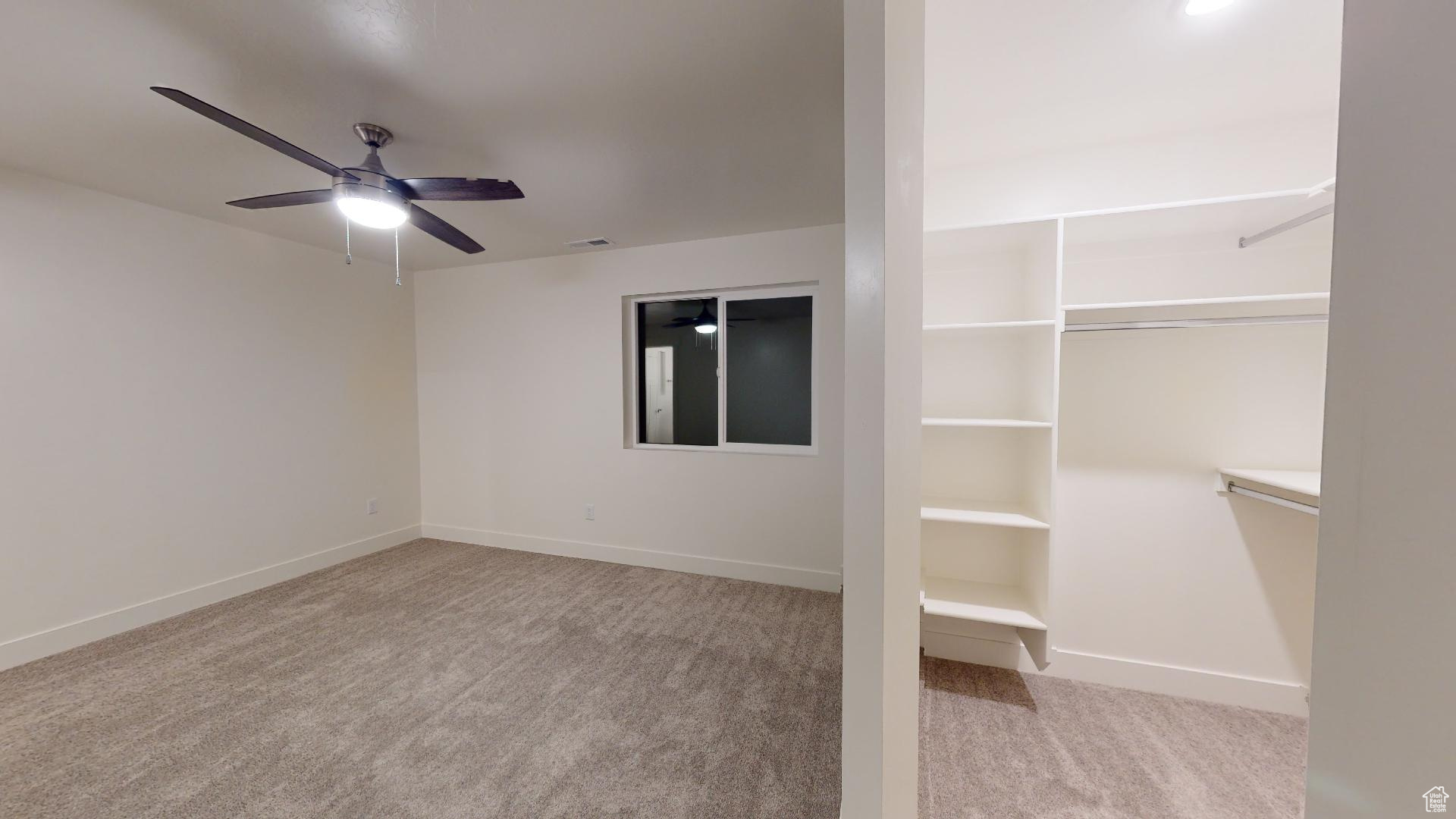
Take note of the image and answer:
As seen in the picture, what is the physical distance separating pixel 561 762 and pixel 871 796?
4.40 ft

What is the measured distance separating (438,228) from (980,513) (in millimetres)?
2898

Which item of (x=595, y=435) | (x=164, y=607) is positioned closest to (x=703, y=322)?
(x=595, y=435)

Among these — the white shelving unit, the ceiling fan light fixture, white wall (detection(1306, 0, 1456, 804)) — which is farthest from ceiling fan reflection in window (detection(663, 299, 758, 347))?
white wall (detection(1306, 0, 1456, 804))

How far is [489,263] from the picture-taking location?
4.00 metres

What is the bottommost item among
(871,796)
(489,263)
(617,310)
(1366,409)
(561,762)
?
(561,762)

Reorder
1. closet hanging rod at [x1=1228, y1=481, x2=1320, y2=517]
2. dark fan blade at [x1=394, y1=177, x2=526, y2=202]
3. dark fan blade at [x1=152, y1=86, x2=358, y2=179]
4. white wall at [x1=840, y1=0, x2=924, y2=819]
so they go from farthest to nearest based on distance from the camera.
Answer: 1. dark fan blade at [x1=394, y1=177, x2=526, y2=202]
2. closet hanging rod at [x1=1228, y1=481, x2=1320, y2=517]
3. dark fan blade at [x1=152, y1=86, x2=358, y2=179]
4. white wall at [x1=840, y1=0, x2=924, y2=819]

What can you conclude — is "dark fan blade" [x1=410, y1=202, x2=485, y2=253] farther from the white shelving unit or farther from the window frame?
the white shelving unit

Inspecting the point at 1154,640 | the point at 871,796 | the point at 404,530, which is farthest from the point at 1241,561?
the point at 404,530

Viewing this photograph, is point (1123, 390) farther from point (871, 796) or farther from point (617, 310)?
point (617, 310)

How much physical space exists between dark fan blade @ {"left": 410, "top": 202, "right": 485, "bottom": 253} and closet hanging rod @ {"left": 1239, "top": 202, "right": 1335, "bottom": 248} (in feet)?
11.0

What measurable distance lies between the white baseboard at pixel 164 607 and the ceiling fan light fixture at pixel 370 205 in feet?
9.15

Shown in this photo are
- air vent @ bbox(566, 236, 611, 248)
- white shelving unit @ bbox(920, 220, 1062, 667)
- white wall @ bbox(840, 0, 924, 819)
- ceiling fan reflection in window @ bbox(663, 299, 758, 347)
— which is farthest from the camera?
ceiling fan reflection in window @ bbox(663, 299, 758, 347)

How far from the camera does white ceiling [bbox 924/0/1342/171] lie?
139 cm

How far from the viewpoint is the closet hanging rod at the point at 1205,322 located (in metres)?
1.66
